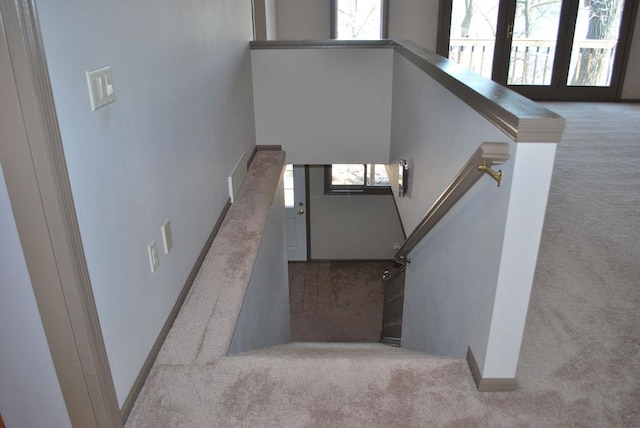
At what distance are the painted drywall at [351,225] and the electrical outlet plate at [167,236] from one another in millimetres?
5196

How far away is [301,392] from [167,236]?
0.90m

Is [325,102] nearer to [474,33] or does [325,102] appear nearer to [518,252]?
[474,33]

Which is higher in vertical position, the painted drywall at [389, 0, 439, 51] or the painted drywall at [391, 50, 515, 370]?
the painted drywall at [389, 0, 439, 51]

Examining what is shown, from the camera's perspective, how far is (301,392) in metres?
1.85

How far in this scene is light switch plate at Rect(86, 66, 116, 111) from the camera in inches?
60.2

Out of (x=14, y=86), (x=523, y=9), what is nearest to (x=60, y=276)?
(x=14, y=86)

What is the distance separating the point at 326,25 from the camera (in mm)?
6477

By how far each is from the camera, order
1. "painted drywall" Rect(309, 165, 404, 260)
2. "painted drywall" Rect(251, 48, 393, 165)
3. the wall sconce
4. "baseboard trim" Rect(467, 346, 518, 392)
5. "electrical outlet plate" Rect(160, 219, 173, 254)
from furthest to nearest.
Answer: "painted drywall" Rect(309, 165, 404, 260), "painted drywall" Rect(251, 48, 393, 165), the wall sconce, "electrical outlet plate" Rect(160, 219, 173, 254), "baseboard trim" Rect(467, 346, 518, 392)

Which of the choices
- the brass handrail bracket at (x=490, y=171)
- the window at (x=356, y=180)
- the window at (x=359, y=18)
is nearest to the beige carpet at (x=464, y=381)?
the brass handrail bracket at (x=490, y=171)

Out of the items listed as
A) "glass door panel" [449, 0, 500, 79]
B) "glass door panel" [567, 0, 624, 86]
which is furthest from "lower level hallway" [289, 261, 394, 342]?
"glass door panel" [567, 0, 624, 86]

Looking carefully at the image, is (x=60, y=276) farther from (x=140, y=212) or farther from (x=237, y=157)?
(x=237, y=157)

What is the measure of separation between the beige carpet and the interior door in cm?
512

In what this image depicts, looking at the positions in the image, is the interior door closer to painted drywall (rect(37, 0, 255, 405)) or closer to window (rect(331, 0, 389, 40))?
window (rect(331, 0, 389, 40))

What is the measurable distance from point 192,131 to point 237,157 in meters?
1.23
